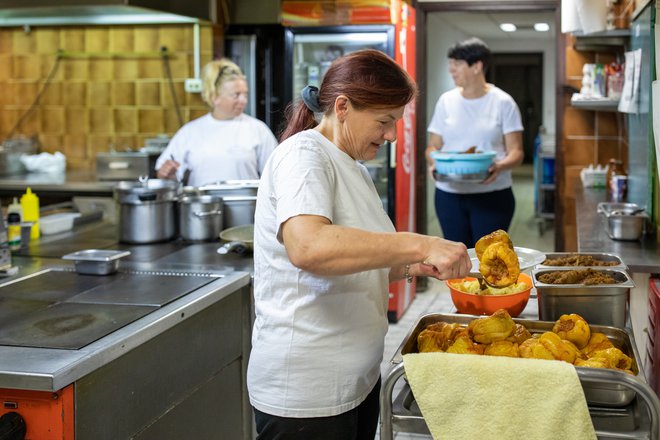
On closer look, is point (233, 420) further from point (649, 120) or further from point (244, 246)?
point (649, 120)

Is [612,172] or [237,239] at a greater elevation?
[612,172]

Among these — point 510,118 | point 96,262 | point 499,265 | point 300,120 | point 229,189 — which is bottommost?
point 96,262

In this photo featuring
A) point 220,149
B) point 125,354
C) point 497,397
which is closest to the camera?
point 497,397

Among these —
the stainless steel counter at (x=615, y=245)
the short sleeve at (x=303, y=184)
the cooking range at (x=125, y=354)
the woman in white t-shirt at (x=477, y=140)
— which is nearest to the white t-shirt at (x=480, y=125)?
the woman in white t-shirt at (x=477, y=140)

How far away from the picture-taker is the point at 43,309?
239 centimetres

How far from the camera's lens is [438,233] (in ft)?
29.7

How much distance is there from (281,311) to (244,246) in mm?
1424

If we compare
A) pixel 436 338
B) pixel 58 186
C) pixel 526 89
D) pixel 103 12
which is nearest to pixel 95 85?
pixel 58 186

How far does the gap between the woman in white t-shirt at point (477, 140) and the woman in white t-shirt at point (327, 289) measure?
2.74 m

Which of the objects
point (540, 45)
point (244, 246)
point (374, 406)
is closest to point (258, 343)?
point (374, 406)

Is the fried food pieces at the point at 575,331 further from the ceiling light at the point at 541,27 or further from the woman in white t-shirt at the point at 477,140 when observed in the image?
the ceiling light at the point at 541,27

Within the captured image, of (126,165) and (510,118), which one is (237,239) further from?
(126,165)

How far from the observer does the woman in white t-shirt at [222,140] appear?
420cm

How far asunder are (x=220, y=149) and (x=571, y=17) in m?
1.98
